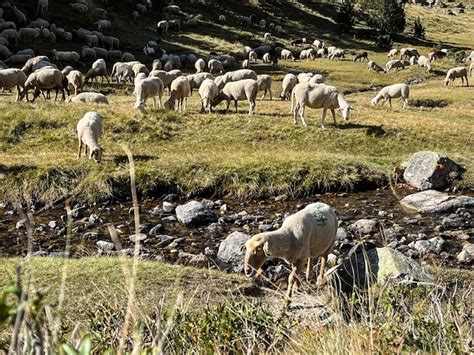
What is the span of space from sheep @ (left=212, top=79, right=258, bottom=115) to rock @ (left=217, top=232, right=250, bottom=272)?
13.7 m

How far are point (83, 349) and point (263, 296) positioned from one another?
8194mm

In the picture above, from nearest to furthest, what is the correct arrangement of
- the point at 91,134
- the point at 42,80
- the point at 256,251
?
1. the point at 256,251
2. the point at 91,134
3. the point at 42,80

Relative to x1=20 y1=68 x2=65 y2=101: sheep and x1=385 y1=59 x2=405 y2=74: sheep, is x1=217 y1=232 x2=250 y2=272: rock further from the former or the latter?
x1=385 y1=59 x2=405 y2=74: sheep

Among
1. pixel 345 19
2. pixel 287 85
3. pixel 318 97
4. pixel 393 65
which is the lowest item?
pixel 318 97

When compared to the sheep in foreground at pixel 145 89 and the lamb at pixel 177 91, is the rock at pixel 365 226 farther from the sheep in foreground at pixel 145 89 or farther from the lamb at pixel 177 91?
the lamb at pixel 177 91

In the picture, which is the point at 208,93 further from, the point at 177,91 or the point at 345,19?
the point at 345,19

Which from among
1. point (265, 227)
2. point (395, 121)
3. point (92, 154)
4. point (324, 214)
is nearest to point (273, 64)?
point (395, 121)

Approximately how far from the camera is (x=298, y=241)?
10.6m

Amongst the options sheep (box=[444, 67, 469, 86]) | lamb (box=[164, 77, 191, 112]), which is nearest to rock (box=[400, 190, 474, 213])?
lamb (box=[164, 77, 191, 112])

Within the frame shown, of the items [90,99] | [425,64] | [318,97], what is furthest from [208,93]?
[425,64]

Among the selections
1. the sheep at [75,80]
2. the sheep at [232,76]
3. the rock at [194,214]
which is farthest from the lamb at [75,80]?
the rock at [194,214]

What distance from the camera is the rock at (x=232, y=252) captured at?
1297 centimetres

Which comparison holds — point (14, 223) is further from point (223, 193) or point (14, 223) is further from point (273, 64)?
point (273, 64)

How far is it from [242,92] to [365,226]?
14065 millimetres
